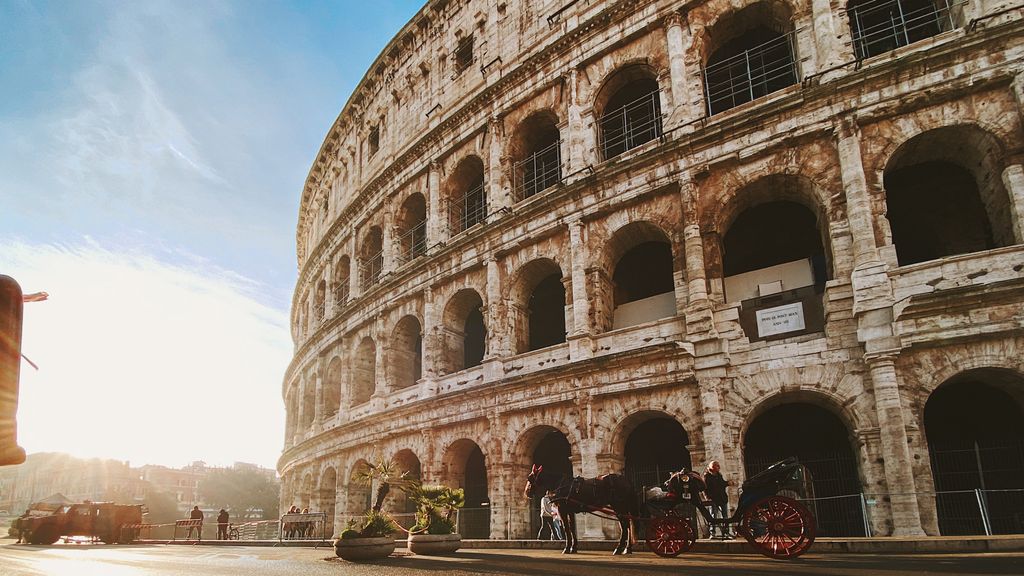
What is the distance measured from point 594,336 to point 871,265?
593cm

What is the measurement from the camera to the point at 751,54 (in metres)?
15.8

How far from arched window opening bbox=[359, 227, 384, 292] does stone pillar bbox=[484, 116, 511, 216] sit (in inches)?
298

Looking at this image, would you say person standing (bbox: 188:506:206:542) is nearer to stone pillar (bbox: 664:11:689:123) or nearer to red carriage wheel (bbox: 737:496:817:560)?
stone pillar (bbox: 664:11:689:123)

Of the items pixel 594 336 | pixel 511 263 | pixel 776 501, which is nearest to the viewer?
pixel 776 501

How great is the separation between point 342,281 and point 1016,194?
75.4 ft

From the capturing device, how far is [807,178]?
13.5 m

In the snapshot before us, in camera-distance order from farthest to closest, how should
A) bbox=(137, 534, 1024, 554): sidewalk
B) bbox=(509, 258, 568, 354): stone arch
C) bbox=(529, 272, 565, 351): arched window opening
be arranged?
bbox=(529, 272, 565, 351): arched window opening, bbox=(509, 258, 568, 354): stone arch, bbox=(137, 534, 1024, 554): sidewalk

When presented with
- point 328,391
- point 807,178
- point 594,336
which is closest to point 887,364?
point 807,178

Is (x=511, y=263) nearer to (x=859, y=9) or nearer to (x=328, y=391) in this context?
(x=859, y=9)

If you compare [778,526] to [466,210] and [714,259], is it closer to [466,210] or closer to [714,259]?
[714,259]

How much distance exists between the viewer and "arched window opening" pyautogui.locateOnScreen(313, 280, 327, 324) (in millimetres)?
30441

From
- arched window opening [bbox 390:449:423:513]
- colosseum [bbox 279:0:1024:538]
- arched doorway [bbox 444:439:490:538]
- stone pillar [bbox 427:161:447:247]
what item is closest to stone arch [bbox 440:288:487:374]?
colosseum [bbox 279:0:1024:538]

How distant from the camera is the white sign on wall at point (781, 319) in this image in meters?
13.0

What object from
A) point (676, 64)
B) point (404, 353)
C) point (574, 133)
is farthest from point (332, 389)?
point (676, 64)
